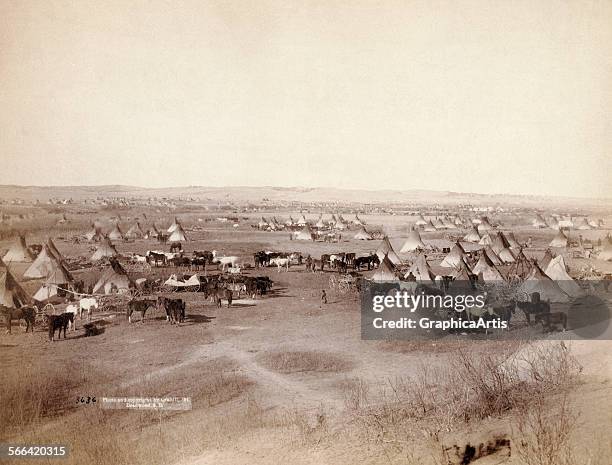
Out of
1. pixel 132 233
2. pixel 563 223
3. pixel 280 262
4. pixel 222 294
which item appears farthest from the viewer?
pixel 280 262

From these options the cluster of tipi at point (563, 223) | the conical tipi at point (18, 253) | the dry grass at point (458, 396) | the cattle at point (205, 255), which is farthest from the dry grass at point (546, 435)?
the conical tipi at point (18, 253)

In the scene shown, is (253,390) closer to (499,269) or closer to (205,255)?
(205,255)

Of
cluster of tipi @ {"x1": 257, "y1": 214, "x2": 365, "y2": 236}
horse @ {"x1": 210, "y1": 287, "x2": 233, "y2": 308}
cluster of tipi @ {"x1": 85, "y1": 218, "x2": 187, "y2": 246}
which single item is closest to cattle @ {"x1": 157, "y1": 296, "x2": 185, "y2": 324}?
horse @ {"x1": 210, "y1": 287, "x2": 233, "y2": 308}

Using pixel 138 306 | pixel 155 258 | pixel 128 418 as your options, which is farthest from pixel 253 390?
pixel 155 258

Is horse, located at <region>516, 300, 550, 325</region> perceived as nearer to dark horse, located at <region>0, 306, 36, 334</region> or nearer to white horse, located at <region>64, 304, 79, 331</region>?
white horse, located at <region>64, 304, 79, 331</region>

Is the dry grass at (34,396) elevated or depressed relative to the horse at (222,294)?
depressed

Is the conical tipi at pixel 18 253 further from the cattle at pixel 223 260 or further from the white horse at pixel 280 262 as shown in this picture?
the white horse at pixel 280 262
